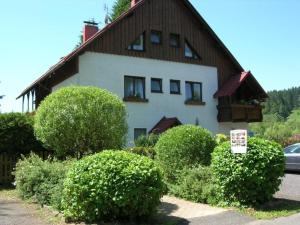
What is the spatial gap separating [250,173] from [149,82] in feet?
54.8

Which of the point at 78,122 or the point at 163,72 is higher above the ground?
the point at 163,72

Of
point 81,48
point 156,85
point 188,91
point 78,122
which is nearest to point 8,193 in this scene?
point 78,122

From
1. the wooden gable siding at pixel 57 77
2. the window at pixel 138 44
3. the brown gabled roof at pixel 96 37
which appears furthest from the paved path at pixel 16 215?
the window at pixel 138 44

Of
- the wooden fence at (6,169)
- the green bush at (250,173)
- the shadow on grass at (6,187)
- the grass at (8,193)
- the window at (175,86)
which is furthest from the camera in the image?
the window at (175,86)

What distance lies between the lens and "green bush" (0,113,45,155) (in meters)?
16.4

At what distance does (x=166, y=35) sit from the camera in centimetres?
2817

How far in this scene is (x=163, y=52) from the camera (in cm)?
2803

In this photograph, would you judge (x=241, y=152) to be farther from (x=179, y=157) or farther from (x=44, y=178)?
(x=44, y=178)

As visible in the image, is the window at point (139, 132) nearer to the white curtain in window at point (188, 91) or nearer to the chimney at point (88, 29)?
the white curtain in window at point (188, 91)

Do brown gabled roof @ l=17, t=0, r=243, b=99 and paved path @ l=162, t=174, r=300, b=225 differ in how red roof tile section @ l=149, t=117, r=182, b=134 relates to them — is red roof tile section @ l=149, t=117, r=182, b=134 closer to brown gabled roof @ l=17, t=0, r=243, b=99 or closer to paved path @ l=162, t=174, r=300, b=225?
brown gabled roof @ l=17, t=0, r=243, b=99

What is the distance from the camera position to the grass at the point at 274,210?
1032cm

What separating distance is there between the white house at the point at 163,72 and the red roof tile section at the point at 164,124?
0.19 ft

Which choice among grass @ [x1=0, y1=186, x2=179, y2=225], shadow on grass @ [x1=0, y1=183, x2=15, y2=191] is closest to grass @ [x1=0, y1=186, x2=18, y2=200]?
shadow on grass @ [x1=0, y1=183, x2=15, y2=191]

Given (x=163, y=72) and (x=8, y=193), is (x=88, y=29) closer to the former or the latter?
(x=163, y=72)
